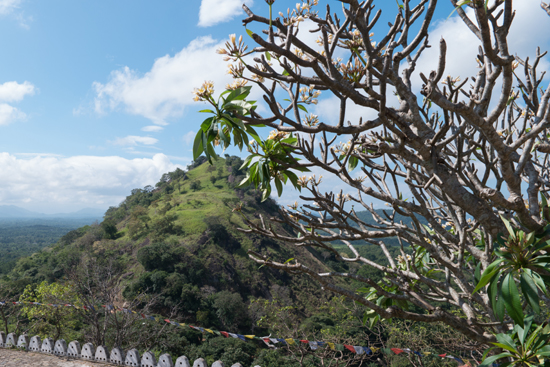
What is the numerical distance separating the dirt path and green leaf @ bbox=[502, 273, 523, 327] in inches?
254

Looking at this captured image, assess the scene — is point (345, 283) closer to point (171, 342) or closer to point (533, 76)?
point (171, 342)

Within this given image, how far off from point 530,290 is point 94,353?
7.03m

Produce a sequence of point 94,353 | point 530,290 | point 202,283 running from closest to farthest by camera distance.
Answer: point 530,290 → point 94,353 → point 202,283

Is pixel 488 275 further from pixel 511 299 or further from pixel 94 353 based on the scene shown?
pixel 94 353

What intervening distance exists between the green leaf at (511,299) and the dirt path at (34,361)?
6.46m

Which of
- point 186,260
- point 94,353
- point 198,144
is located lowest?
point 186,260

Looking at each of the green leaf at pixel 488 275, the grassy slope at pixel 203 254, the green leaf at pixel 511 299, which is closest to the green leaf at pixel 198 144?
the green leaf at pixel 488 275

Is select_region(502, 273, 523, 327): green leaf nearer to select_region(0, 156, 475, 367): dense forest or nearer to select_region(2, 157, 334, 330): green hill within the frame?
select_region(0, 156, 475, 367): dense forest

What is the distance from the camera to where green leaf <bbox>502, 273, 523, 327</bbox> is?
158 centimetres

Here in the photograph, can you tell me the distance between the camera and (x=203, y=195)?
5322 centimetres

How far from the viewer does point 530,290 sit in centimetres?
159

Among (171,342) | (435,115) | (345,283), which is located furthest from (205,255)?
(435,115)

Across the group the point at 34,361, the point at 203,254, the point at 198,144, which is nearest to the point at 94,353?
the point at 34,361

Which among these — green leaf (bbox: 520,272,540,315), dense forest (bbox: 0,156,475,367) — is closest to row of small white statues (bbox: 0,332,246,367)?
dense forest (bbox: 0,156,475,367)
